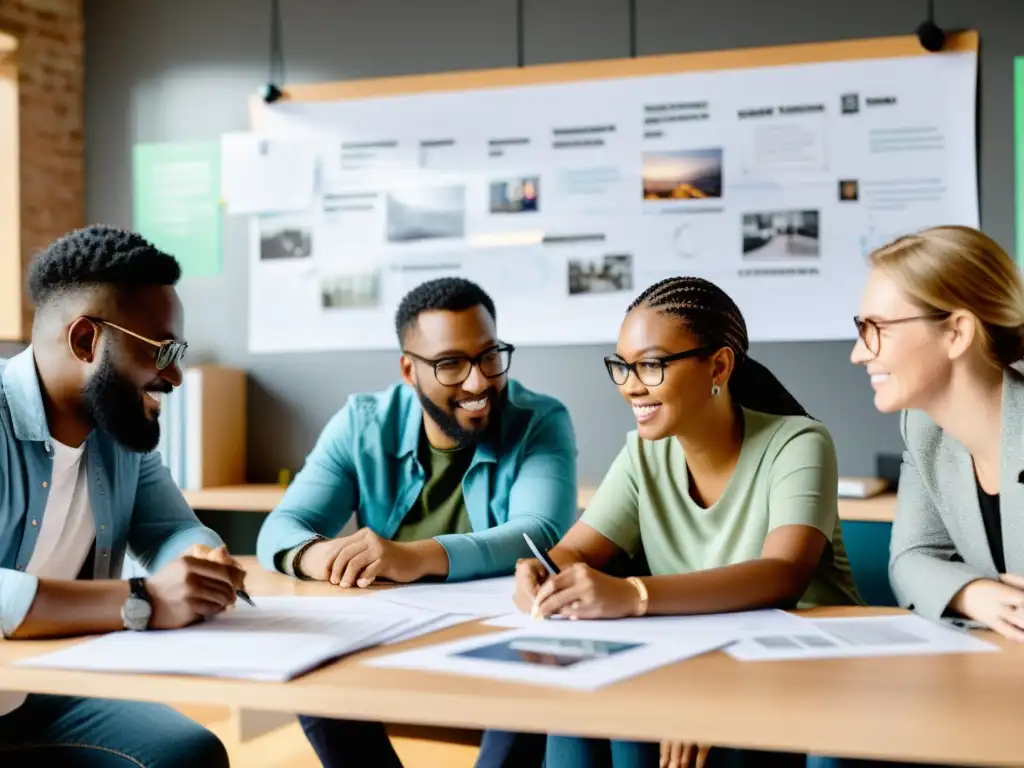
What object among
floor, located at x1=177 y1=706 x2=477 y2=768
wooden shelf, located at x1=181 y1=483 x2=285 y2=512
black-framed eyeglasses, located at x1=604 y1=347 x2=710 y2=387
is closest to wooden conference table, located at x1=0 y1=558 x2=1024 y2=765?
black-framed eyeglasses, located at x1=604 y1=347 x2=710 y2=387

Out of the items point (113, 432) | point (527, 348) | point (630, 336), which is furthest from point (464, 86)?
point (113, 432)

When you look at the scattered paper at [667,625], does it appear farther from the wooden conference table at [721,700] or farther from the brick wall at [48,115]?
the brick wall at [48,115]

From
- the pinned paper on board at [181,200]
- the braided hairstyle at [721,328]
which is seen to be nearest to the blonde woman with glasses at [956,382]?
the braided hairstyle at [721,328]

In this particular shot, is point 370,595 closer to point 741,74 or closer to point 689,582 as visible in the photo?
point 689,582

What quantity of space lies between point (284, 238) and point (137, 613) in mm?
2225

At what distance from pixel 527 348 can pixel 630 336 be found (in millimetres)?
1450

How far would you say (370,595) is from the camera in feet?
5.08

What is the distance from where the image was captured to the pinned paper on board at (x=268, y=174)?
11.0 ft

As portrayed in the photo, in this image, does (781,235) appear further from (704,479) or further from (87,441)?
(87,441)

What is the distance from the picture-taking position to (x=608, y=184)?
3107 millimetres

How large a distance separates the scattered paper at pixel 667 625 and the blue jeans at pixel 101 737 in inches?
21.3

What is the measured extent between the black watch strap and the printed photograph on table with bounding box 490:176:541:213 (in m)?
2.06

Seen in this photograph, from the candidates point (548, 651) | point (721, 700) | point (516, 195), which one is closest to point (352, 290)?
point (516, 195)

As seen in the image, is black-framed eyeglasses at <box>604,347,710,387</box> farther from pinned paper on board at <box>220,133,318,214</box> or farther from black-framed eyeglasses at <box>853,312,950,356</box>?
pinned paper on board at <box>220,133,318,214</box>
